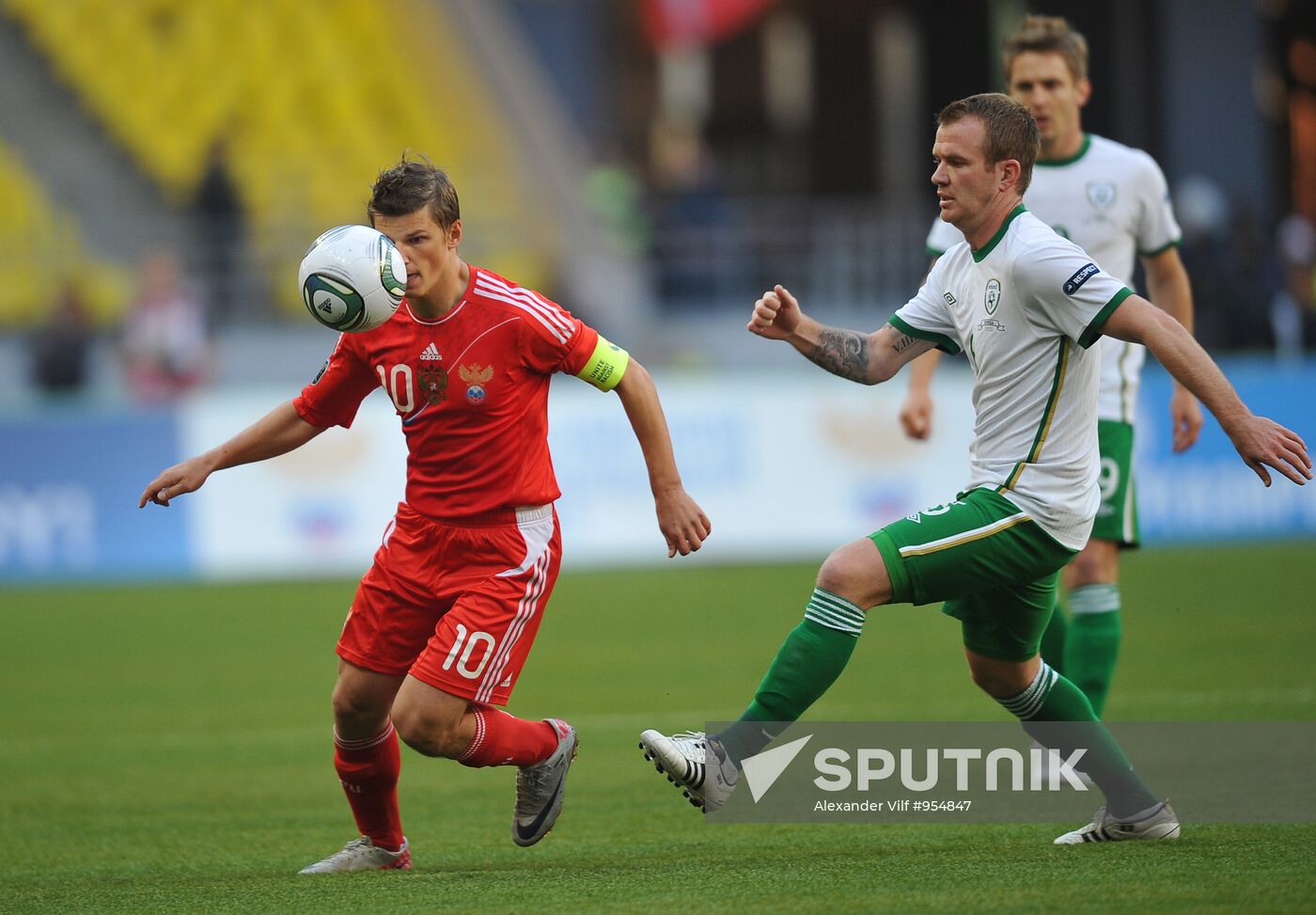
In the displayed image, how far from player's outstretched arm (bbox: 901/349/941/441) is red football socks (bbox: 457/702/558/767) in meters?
1.98

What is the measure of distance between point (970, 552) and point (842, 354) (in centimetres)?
84

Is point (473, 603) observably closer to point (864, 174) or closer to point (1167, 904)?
point (1167, 904)

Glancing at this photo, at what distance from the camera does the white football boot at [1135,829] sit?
516cm

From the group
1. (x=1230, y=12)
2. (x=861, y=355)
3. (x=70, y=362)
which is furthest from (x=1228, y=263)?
(x=861, y=355)

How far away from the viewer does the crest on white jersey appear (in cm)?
636

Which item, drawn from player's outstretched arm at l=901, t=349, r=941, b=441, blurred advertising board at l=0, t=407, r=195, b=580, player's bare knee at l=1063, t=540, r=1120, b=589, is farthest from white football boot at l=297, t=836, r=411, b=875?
blurred advertising board at l=0, t=407, r=195, b=580

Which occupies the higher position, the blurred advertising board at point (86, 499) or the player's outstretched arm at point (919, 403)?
the player's outstretched arm at point (919, 403)

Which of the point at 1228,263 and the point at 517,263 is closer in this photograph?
the point at 1228,263

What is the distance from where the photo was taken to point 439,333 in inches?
202

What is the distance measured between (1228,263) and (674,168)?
1171cm

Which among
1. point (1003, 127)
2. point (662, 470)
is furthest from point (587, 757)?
point (1003, 127)

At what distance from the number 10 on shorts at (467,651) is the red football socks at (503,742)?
0.43 ft

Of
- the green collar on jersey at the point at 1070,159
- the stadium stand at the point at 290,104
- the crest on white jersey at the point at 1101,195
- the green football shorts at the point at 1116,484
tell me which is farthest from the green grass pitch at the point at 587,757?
the stadium stand at the point at 290,104

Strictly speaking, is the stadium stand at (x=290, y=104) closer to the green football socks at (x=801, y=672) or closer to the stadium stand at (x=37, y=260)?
the stadium stand at (x=37, y=260)
